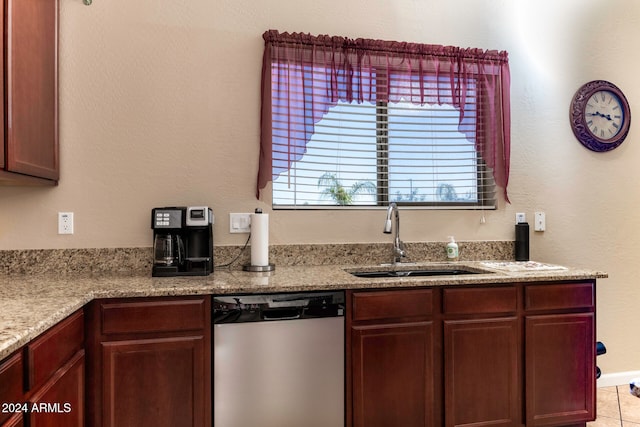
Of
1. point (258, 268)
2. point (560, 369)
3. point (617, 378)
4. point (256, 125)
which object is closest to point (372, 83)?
point (256, 125)

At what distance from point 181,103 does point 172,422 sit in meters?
1.61

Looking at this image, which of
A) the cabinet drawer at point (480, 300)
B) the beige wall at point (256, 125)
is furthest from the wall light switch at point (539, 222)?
the cabinet drawer at point (480, 300)

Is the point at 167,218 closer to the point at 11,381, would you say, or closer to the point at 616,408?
the point at 11,381

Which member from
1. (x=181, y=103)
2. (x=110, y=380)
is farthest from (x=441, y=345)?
(x=181, y=103)

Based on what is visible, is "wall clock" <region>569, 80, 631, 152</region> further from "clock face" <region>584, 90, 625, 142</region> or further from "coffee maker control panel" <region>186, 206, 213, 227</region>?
"coffee maker control panel" <region>186, 206, 213, 227</region>

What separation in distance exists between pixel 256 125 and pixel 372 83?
76 cm

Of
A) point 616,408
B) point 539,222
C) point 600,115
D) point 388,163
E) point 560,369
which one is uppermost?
point 600,115

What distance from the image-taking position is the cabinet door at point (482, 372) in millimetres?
1926

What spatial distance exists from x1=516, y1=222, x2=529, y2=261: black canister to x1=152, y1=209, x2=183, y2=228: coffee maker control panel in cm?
205

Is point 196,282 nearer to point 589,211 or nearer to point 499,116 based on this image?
point 499,116

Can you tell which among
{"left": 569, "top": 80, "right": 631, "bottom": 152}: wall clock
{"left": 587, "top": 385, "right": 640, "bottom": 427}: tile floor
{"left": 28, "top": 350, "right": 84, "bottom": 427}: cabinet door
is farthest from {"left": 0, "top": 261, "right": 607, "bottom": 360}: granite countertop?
{"left": 569, "top": 80, "right": 631, "bottom": 152}: wall clock

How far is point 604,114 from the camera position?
9.13 feet

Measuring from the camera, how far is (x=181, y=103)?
2283 millimetres

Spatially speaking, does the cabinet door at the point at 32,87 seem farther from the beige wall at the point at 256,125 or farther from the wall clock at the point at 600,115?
the wall clock at the point at 600,115
